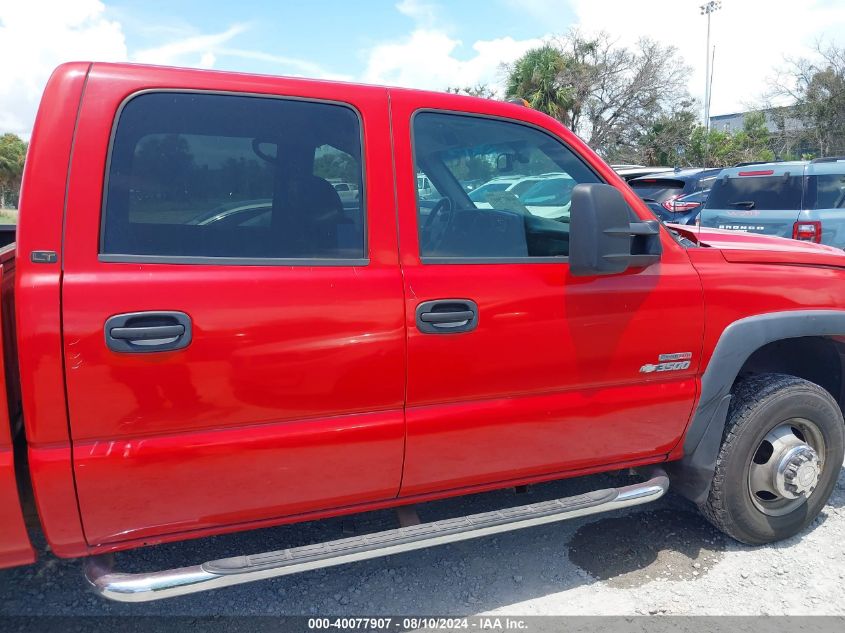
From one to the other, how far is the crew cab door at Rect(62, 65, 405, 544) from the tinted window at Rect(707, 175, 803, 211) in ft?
21.8

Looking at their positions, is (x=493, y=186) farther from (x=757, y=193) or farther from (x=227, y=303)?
(x=757, y=193)

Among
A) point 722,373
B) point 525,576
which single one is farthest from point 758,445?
point 525,576

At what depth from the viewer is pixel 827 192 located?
7.17m

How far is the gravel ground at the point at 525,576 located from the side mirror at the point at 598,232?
142 cm

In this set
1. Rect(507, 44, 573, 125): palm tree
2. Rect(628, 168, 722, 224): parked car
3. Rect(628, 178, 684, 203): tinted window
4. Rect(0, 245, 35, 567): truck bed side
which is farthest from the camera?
Rect(507, 44, 573, 125): palm tree

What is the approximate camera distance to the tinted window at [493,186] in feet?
7.97

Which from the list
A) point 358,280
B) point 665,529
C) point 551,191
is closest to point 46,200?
point 358,280

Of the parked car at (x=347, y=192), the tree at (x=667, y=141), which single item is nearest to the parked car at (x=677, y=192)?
the parked car at (x=347, y=192)

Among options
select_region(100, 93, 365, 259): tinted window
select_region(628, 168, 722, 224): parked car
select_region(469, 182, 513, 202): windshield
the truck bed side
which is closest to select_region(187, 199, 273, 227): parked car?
select_region(100, 93, 365, 259): tinted window

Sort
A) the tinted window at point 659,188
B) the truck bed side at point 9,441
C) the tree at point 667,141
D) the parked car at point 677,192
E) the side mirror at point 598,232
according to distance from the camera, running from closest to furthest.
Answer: the truck bed side at point 9,441 < the side mirror at point 598,232 < the parked car at point 677,192 < the tinted window at point 659,188 < the tree at point 667,141

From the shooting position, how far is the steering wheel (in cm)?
236

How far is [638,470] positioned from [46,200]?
2.63 meters

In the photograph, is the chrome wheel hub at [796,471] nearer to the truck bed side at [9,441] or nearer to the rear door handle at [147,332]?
the rear door handle at [147,332]

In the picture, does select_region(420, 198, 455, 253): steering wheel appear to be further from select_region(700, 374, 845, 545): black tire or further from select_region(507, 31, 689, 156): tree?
select_region(507, 31, 689, 156): tree
